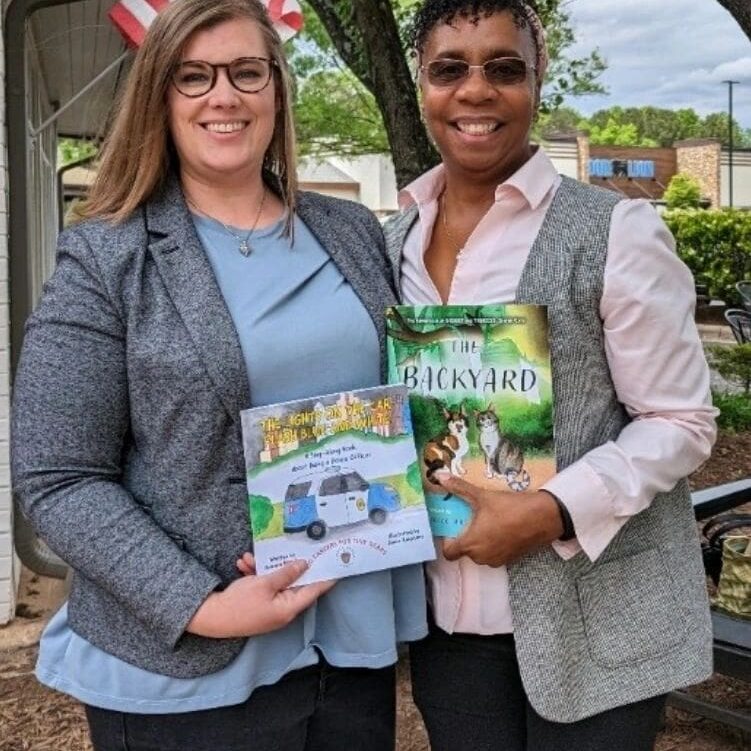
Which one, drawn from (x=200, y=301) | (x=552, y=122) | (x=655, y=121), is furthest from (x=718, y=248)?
(x=655, y=121)

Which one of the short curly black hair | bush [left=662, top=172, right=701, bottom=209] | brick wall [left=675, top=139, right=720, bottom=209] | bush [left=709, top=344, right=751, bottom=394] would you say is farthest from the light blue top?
brick wall [left=675, top=139, right=720, bottom=209]

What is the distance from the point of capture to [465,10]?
1.89 metres

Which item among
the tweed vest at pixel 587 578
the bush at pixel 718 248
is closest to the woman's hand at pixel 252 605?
the tweed vest at pixel 587 578

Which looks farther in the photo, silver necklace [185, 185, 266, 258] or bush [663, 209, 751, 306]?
bush [663, 209, 751, 306]

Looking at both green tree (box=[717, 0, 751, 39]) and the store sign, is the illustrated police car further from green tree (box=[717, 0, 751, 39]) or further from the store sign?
the store sign

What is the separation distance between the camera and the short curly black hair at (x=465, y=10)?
6.16ft

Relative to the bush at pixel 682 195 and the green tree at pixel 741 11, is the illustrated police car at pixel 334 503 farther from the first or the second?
the bush at pixel 682 195

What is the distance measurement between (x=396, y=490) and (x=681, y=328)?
0.55m

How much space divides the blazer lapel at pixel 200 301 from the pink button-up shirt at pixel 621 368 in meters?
0.44

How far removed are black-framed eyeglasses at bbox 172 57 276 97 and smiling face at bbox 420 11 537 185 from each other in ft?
1.15

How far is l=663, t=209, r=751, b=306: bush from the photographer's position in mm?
21328

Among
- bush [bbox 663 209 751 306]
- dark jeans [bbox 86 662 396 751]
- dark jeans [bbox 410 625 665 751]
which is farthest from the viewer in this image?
bush [bbox 663 209 751 306]

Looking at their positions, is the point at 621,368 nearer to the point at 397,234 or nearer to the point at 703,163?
the point at 397,234

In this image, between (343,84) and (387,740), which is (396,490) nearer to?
(387,740)
